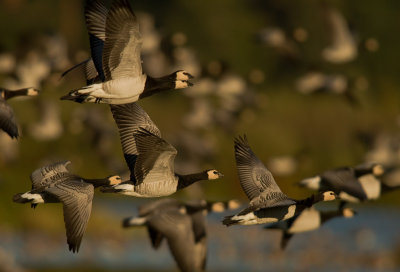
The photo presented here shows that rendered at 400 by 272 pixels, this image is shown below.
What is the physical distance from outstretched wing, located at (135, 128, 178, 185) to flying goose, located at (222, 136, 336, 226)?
89cm

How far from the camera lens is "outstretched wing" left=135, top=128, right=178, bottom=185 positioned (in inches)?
386

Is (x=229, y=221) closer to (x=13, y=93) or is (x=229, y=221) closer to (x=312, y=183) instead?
(x=312, y=183)

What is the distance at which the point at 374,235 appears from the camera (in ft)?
75.7

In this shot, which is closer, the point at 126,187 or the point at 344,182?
the point at 126,187

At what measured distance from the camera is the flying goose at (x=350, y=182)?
1268 centimetres

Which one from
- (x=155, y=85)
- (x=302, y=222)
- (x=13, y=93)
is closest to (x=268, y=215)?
(x=155, y=85)

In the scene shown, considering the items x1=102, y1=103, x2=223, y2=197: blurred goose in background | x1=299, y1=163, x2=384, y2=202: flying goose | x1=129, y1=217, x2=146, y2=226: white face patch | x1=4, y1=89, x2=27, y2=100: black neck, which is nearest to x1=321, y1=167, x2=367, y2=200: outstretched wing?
x1=299, y1=163, x2=384, y2=202: flying goose

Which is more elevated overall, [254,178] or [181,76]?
[181,76]

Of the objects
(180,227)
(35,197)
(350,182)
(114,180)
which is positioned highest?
(35,197)

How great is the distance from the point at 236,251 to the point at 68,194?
11.3m

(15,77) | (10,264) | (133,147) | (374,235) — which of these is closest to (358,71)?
(374,235)

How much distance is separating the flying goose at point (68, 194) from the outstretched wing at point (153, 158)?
57cm

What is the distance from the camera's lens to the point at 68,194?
9.93m

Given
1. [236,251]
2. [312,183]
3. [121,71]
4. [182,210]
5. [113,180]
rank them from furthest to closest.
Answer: [236,251] < [312,183] < [182,210] < [113,180] < [121,71]
